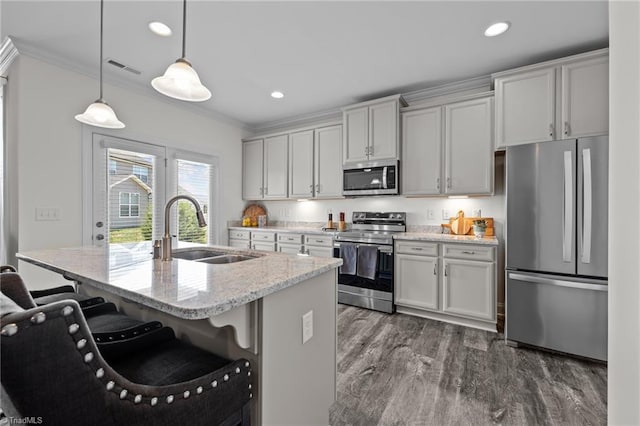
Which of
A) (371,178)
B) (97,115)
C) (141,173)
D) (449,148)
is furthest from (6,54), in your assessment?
(449,148)

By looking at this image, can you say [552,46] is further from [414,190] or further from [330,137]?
[330,137]

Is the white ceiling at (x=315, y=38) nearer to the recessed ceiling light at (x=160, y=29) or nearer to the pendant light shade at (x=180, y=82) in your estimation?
the recessed ceiling light at (x=160, y=29)

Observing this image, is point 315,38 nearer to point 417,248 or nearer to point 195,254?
point 195,254

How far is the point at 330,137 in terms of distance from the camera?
405cm

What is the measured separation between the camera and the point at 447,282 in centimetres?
297

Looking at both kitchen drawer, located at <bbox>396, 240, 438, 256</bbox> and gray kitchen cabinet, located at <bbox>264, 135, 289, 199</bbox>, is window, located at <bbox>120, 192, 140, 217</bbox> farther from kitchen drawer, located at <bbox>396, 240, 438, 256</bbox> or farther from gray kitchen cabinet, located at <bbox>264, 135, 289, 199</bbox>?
kitchen drawer, located at <bbox>396, 240, 438, 256</bbox>

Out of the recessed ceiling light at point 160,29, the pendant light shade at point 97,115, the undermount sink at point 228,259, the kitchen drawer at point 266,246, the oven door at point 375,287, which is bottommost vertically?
the oven door at point 375,287

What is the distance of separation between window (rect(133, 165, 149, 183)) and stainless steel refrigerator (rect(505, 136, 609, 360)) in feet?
13.2

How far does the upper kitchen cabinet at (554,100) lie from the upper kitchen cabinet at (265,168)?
2901mm

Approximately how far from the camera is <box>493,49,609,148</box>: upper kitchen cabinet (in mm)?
2412

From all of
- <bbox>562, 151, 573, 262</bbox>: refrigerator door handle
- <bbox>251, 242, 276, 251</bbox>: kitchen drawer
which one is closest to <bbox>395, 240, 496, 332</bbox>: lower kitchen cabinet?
<bbox>562, 151, 573, 262</bbox>: refrigerator door handle

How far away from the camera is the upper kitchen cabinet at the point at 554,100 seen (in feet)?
7.91

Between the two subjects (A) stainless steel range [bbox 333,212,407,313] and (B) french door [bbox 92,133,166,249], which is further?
(A) stainless steel range [bbox 333,212,407,313]

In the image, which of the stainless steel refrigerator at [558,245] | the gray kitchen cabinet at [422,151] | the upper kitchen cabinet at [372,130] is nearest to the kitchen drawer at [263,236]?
the upper kitchen cabinet at [372,130]
